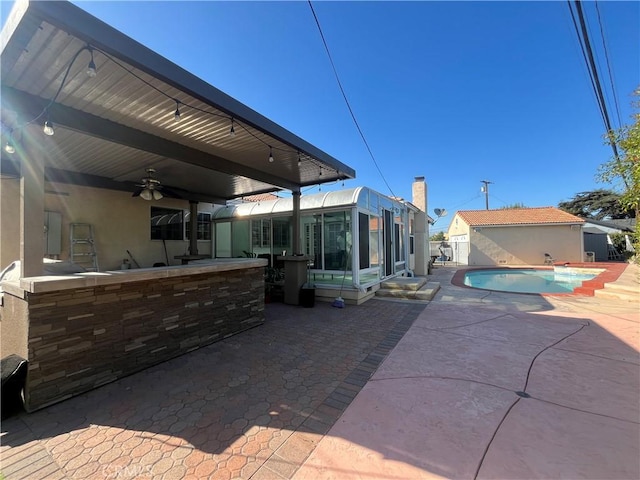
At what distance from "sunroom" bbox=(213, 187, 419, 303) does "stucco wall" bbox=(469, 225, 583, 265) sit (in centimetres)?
1296

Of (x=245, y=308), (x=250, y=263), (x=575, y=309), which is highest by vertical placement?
(x=250, y=263)

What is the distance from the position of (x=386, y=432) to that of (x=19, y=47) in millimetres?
4911

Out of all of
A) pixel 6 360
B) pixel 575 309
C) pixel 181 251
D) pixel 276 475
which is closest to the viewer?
pixel 276 475

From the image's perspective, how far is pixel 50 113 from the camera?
3.33 meters

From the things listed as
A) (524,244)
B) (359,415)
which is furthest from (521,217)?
(359,415)

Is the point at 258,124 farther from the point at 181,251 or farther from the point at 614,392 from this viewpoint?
the point at 181,251

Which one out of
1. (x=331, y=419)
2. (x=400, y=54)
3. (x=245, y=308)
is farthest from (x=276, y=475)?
(x=400, y=54)

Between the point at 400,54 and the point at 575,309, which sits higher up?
the point at 400,54

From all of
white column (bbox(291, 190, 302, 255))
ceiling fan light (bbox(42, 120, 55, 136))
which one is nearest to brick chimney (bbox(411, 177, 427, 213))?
white column (bbox(291, 190, 302, 255))

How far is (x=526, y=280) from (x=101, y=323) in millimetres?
18252

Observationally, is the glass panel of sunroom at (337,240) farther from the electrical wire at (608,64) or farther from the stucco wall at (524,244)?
the stucco wall at (524,244)

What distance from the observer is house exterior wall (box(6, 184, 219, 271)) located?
6509 mm

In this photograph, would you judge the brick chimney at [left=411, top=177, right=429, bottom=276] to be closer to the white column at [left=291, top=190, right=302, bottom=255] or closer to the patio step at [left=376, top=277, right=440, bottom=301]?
the patio step at [left=376, top=277, right=440, bottom=301]

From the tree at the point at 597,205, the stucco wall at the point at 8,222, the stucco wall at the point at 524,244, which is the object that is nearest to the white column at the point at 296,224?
the stucco wall at the point at 8,222
